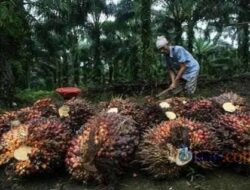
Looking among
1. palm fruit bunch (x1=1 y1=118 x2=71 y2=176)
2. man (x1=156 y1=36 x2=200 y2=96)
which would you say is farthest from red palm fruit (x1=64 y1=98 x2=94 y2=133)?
man (x1=156 y1=36 x2=200 y2=96)

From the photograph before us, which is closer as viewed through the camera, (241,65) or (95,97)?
(95,97)

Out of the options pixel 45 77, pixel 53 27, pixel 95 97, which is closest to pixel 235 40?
pixel 45 77

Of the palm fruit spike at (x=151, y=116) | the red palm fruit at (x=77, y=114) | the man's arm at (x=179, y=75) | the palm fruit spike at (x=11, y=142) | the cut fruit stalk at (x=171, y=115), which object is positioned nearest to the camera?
the palm fruit spike at (x=11, y=142)

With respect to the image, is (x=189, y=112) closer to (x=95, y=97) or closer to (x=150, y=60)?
(x=95, y=97)

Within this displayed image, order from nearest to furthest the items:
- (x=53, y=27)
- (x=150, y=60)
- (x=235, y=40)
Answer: (x=150, y=60) → (x=53, y=27) → (x=235, y=40)

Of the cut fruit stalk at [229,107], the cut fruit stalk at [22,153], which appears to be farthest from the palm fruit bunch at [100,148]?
the cut fruit stalk at [229,107]

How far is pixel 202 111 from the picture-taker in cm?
446

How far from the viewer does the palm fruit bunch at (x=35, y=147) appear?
404 centimetres

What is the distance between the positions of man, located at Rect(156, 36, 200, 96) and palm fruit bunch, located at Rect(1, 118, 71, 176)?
317 cm

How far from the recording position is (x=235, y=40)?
3647 centimetres

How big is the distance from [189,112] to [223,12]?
2273 cm

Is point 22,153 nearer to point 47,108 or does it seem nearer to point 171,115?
point 47,108

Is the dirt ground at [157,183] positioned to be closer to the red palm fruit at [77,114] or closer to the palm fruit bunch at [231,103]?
the red palm fruit at [77,114]

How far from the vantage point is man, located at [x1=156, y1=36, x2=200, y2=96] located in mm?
7286
